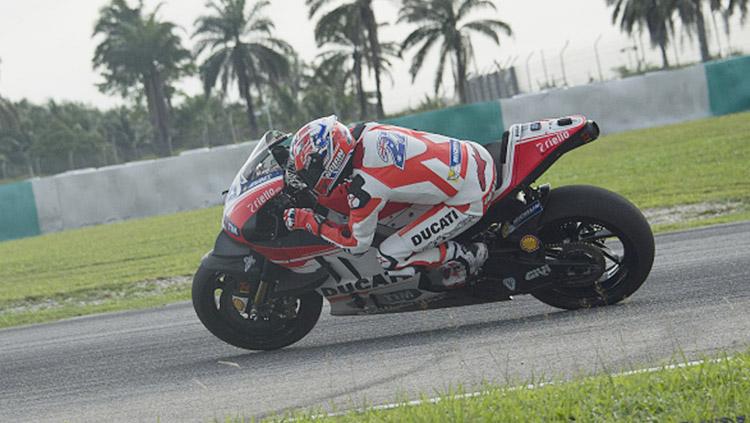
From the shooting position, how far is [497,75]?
148ft

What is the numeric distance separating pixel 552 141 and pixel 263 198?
1974 millimetres

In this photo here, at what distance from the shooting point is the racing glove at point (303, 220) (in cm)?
747

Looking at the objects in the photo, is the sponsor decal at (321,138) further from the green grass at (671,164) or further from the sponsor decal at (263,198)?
the green grass at (671,164)

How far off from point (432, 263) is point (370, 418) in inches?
99.3

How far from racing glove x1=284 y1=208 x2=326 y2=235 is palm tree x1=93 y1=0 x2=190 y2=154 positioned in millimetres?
67375

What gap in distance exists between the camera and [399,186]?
731 centimetres

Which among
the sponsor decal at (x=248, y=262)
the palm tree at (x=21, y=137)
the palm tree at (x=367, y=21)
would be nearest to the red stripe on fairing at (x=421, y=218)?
the sponsor decal at (x=248, y=262)

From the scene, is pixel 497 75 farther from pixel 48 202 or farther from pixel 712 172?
pixel 712 172

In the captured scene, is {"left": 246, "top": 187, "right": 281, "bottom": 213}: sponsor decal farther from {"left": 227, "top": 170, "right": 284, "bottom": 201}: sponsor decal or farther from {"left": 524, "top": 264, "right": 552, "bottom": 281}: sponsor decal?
{"left": 524, "top": 264, "right": 552, "bottom": 281}: sponsor decal

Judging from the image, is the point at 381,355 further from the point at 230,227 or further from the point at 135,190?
the point at 135,190

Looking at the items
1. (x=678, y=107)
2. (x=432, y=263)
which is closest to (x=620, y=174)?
(x=678, y=107)

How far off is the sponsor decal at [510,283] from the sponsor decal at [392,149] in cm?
106

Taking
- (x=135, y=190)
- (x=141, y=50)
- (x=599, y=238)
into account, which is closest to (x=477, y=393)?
(x=599, y=238)

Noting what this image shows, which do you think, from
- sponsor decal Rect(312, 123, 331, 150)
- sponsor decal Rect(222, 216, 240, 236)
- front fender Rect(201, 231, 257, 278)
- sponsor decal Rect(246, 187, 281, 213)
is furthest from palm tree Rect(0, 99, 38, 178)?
sponsor decal Rect(312, 123, 331, 150)
